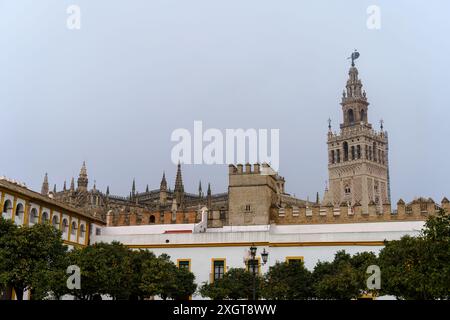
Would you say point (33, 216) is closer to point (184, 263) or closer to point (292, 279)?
point (184, 263)

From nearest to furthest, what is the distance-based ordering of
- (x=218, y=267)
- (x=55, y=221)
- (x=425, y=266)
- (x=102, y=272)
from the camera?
(x=425, y=266) → (x=102, y=272) → (x=218, y=267) → (x=55, y=221)

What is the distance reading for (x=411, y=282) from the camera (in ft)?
72.2

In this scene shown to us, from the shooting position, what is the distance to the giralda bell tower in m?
89.0

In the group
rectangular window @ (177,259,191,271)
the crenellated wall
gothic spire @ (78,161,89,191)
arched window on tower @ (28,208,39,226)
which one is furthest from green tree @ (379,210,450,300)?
gothic spire @ (78,161,89,191)

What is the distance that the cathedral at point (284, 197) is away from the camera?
4375 centimetres

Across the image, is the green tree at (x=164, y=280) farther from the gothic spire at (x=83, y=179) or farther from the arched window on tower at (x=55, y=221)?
the gothic spire at (x=83, y=179)

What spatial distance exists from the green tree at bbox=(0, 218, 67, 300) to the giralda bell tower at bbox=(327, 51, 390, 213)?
64.1 meters

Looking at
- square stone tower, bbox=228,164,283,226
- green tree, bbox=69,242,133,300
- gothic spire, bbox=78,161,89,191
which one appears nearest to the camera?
green tree, bbox=69,242,133,300

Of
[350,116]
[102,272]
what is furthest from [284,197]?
[102,272]

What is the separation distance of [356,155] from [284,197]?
17.9m

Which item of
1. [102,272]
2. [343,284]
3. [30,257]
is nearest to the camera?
[102,272]

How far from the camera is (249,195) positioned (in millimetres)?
45594

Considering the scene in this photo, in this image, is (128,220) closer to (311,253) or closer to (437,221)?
(311,253)

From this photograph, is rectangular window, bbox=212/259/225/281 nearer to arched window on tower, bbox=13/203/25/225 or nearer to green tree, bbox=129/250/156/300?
green tree, bbox=129/250/156/300
